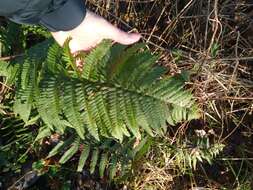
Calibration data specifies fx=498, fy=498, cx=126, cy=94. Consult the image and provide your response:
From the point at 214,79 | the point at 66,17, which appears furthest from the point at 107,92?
the point at 214,79

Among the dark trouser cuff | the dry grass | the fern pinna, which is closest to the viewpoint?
the dark trouser cuff

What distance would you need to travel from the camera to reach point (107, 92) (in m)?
2.12

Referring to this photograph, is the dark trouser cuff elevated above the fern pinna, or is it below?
above

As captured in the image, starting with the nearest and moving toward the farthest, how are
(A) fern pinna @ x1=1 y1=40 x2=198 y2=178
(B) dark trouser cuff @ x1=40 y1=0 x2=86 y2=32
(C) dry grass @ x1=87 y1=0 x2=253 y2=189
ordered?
(B) dark trouser cuff @ x1=40 y1=0 x2=86 y2=32 → (A) fern pinna @ x1=1 y1=40 x2=198 y2=178 → (C) dry grass @ x1=87 y1=0 x2=253 y2=189

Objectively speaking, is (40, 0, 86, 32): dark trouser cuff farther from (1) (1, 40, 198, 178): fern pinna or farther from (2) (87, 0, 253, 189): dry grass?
(2) (87, 0, 253, 189): dry grass

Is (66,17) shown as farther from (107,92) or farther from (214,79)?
(214,79)

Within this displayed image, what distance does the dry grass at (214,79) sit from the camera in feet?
8.08

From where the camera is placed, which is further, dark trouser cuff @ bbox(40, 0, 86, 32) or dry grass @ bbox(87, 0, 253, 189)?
dry grass @ bbox(87, 0, 253, 189)

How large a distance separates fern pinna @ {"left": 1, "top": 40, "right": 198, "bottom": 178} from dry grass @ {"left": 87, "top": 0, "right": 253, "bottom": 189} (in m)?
0.34

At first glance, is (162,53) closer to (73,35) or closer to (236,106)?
(236,106)

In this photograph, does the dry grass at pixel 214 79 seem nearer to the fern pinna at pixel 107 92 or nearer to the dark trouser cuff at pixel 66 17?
the fern pinna at pixel 107 92

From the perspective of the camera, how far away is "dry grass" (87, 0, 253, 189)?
2.46 metres

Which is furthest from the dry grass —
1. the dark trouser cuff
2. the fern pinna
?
the dark trouser cuff

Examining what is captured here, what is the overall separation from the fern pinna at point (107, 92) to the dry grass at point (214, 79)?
0.34m
